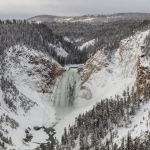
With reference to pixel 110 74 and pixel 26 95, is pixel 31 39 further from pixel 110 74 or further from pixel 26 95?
pixel 110 74

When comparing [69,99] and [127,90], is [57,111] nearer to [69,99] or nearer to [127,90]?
[69,99]

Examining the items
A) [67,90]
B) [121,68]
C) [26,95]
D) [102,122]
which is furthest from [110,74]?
[102,122]

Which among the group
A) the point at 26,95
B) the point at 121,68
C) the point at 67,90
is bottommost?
the point at 26,95

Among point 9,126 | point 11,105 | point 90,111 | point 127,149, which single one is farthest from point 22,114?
point 127,149

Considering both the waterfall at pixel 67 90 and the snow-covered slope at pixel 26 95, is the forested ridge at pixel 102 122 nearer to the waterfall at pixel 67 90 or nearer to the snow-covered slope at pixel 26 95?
the snow-covered slope at pixel 26 95

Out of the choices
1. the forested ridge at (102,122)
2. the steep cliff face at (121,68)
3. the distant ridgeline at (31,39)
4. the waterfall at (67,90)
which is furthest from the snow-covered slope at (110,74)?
the distant ridgeline at (31,39)

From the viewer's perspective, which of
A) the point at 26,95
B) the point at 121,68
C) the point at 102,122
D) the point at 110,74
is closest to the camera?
the point at 102,122

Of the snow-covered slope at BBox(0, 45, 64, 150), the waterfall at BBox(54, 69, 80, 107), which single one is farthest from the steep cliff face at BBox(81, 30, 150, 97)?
the snow-covered slope at BBox(0, 45, 64, 150)

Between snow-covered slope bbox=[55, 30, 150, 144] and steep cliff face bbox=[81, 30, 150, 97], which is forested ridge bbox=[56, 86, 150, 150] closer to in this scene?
snow-covered slope bbox=[55, 30, 150, 144]
